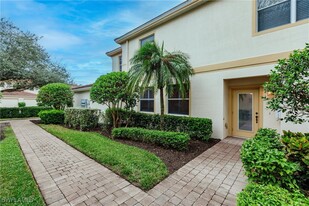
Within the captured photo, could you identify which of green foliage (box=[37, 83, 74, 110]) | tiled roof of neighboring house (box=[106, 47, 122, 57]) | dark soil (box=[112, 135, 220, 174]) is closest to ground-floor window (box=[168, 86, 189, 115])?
dark soil (box=[112, 135, 220, 174])

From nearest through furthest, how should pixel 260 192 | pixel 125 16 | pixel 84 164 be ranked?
1. pixel 260 192
2. pixel 84 164
3. pixel 125 16

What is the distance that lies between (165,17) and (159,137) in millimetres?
6919

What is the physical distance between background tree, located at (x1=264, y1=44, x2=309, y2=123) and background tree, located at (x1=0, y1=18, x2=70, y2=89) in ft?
58.4

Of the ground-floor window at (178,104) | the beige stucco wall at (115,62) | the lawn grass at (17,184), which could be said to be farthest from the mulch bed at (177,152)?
the beige stucco wall at (115,62)

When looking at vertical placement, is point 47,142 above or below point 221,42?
below

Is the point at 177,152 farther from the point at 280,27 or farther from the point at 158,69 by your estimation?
the point at 280,27

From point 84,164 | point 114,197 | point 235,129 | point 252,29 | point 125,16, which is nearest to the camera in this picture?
point 114,197

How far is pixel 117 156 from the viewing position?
191 inches

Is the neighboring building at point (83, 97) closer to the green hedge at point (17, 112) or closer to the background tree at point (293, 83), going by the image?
the green hedge at point (17, 112)

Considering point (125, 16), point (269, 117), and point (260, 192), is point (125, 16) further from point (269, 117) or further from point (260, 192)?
point (260, 192)

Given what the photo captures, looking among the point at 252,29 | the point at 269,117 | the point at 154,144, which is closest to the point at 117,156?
the point at 154,144

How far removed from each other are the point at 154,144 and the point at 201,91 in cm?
352

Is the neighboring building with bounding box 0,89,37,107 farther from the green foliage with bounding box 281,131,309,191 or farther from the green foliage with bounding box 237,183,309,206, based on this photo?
the green foliage with bounding box 281,131,309,191

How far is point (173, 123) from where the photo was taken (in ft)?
25.4
